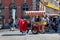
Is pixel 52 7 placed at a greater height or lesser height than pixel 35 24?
greater

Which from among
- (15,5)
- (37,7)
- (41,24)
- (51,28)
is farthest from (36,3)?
(41,24)

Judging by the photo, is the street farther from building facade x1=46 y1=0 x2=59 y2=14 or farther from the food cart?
building facade x1=46 y1=0 x2=59 y2=14

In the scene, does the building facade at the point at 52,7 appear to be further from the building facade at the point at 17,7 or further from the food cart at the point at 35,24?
the food cart at the point at 35,24

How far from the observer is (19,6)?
4441 cm

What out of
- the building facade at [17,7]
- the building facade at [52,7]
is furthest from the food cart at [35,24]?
the building facade at [17,7]

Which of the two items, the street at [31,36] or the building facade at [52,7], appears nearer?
the street at [31,36]

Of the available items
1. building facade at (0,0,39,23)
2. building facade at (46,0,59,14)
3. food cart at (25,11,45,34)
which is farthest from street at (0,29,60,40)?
building facade at (0,0,39,23)

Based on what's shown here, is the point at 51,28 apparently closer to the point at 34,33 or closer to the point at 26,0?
the point at 34,33

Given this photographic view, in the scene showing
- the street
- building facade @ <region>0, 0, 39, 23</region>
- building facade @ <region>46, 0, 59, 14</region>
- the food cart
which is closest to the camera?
the street

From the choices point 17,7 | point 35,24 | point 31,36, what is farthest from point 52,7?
point 31,36

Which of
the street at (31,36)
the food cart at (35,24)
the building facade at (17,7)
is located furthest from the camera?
the building facade at (17,7)

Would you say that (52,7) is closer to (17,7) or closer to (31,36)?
(17,7)

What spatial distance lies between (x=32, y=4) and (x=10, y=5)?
11.6 ft

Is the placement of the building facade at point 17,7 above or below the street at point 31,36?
above
